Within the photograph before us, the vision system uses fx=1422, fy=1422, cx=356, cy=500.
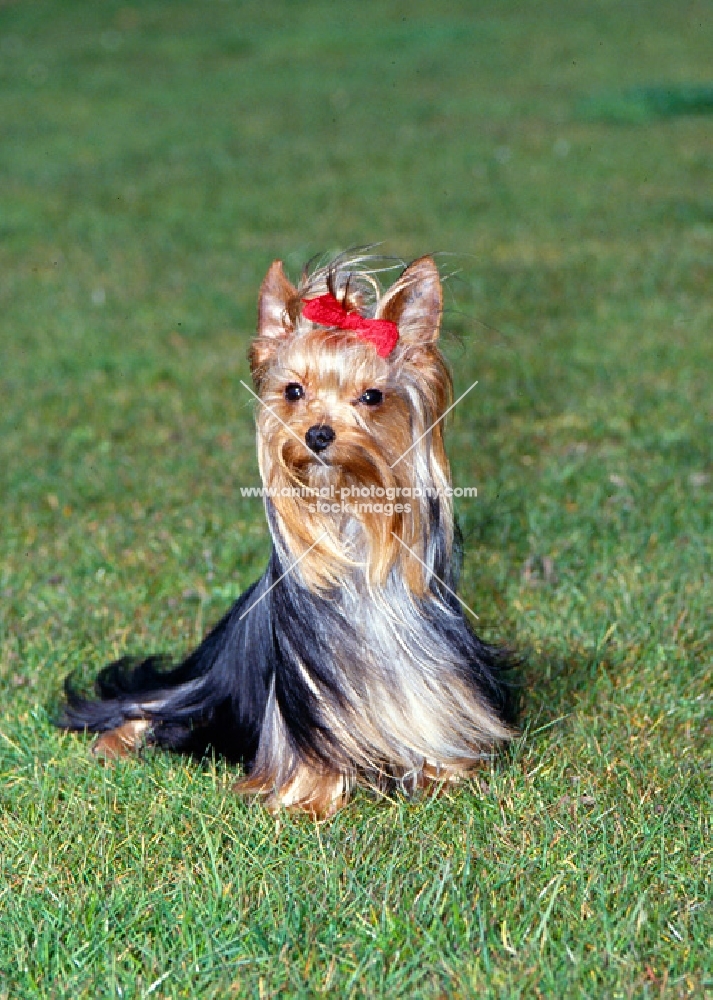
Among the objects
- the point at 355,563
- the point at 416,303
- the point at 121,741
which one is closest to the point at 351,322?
the point at 416,303

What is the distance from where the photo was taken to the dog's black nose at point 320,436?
138 inches

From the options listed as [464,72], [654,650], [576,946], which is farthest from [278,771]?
[464,72]

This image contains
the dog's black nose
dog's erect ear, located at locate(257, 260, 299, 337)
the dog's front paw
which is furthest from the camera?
the dog's front paw

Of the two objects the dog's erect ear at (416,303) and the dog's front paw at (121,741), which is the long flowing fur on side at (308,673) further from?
the dog's erect ear at (416,303)

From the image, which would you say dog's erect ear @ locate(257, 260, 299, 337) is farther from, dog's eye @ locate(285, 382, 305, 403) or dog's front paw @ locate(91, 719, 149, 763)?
dog's front paw @ locate(91, 719, 149, 763)

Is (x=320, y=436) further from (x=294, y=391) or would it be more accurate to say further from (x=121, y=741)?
(x=121, y=741)

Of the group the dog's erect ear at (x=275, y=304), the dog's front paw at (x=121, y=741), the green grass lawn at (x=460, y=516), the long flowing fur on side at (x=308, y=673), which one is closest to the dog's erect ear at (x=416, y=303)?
the green grass lawn at (x=460, y=516)

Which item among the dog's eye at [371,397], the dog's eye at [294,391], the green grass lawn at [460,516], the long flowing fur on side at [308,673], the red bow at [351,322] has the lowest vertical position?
the green grass lawn at [460,516]

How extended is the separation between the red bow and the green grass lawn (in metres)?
0.24

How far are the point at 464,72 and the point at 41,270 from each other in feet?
39.4

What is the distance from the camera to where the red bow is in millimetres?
3520

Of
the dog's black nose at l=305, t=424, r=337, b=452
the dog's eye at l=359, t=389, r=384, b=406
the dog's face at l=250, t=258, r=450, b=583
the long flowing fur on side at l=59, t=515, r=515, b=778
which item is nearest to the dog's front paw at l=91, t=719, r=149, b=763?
the long flowing fur on side at l=59, t=515, r=515, b=778

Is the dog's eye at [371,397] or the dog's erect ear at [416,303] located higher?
the dog's erect ear at [416,303]

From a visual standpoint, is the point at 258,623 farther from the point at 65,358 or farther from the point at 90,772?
the point at 65,358
